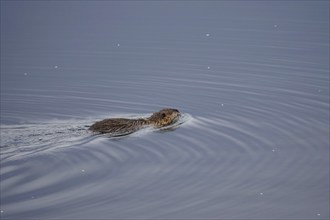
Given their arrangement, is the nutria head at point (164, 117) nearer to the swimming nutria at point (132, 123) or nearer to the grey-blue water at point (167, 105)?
the swimming nutria at point (132, 123)

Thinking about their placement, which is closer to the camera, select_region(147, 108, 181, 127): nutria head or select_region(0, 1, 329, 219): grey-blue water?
select_region(0, 1, 329, 219): grey-blue water

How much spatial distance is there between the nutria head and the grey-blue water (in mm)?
195

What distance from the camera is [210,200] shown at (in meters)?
Answer: 9.62

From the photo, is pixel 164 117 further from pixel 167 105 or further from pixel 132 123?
pixel 167 105

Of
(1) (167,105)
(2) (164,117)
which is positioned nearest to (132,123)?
(2) (164,117)

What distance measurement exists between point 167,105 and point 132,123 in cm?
158

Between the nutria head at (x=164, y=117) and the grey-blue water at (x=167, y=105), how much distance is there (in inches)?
7.7

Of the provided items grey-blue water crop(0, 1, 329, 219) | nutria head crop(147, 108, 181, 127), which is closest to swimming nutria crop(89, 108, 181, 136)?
nutria head crop(147, 108, 181, 127)

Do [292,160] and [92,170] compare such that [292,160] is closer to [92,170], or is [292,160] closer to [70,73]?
[92,170]

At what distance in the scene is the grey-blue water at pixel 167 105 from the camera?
9695mm

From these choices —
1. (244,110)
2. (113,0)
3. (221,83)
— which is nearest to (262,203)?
(244,110)

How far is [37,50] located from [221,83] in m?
4.40

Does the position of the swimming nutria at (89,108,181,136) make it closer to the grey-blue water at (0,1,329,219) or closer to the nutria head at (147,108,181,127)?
the nutria head at (147,108,181,127)

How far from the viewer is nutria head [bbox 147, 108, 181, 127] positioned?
1280 cm
